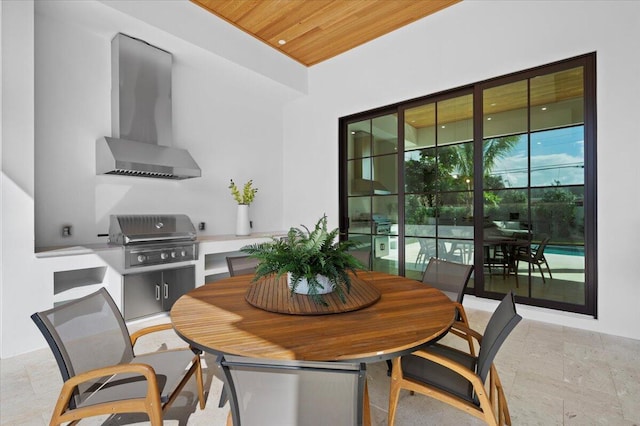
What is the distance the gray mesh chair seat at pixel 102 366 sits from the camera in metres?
1.17

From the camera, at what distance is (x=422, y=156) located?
4.02 meters

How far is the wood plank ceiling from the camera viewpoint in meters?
3.54

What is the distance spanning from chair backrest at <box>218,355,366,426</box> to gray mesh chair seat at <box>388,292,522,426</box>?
0.51 metres

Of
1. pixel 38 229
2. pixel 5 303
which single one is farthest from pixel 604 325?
pixel 38 229

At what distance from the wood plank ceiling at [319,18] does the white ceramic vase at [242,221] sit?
7.67ft

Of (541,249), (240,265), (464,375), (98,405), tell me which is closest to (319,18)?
(240,265)

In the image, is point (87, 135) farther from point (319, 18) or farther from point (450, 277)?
point (450, 277)

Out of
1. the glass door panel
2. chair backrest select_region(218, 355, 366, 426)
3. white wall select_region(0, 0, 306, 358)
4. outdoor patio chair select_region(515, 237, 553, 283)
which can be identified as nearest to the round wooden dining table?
chair backrest select_region(218, 355, 366, 426)

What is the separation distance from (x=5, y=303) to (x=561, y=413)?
3.89 metres

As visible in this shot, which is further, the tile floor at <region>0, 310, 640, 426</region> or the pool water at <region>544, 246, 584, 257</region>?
the pool water at <region>544, 246, 584, 257</region>

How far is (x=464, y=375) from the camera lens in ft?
4.00

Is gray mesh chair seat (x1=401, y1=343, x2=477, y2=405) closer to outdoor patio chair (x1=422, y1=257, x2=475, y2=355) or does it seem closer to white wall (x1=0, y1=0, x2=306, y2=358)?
outdoor patio chair (x1=422, y1=257, x2=475, y2=355)

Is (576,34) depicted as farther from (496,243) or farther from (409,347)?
(409,347)

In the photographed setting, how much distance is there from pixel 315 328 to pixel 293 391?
1.24 ft
